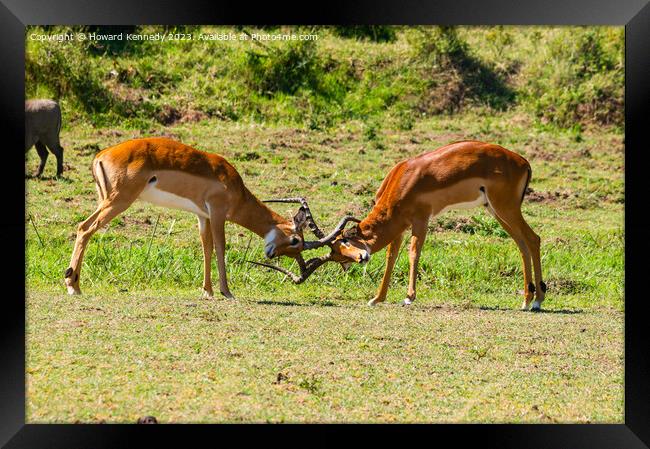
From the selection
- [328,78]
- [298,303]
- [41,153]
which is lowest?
[298,303]

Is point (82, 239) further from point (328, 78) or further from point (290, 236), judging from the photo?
point (328, 78)

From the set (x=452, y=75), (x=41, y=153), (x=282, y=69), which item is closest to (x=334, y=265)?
(x=41, y=153)

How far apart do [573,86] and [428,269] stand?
23.7 feet

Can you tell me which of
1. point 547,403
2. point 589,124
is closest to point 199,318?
point 547,403

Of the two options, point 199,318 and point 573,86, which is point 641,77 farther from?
point 573,86

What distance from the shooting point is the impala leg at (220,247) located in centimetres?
1038

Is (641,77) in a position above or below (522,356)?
above

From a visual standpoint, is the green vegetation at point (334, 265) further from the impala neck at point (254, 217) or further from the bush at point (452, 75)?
the impala neck at point (254, 217)

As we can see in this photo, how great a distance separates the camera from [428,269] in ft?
39.7

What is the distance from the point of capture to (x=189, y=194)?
10.5m

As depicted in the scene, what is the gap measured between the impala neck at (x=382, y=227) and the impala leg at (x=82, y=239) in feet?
7.56

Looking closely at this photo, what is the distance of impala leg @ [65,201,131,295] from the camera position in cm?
983

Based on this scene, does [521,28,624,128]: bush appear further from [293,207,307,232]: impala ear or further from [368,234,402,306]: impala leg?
[293,207,307,232]: impala ear

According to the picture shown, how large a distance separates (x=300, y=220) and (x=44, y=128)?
552 cm
